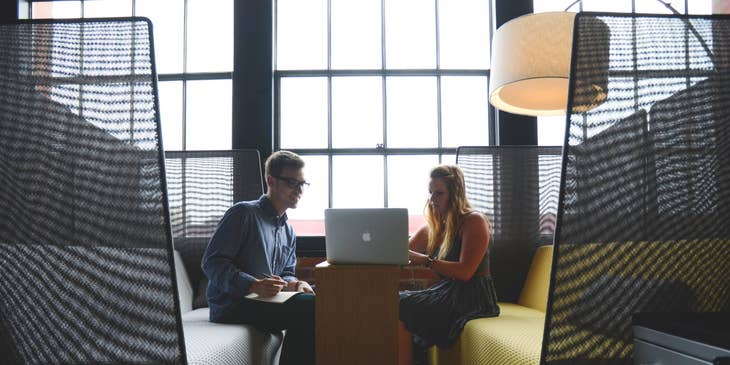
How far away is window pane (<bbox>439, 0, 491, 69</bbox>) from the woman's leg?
166cm

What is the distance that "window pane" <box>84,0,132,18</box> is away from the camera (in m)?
3.59

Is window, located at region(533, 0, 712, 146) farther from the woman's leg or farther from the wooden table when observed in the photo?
the wooden table

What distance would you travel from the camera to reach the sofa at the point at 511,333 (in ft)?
5.69

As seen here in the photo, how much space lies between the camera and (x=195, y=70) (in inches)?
136

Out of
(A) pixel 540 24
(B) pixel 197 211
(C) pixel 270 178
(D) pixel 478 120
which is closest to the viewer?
(A) pixel 540 24

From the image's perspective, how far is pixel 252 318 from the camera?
2.18 m

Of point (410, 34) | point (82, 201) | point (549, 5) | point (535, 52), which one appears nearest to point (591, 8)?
point (549, 5)

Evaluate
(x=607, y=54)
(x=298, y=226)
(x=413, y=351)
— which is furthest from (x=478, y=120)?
(x=607, y=54)

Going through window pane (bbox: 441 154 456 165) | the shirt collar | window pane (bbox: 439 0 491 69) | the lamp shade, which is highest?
window pane (bbox: 439 0 491 69)

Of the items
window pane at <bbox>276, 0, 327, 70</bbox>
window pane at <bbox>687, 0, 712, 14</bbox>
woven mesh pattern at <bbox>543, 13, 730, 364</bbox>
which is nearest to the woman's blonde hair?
window pane at <bbox>276, 0, 327, 70</bbox>

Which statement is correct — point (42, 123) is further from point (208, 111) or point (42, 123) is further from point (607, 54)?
point (208, 111)

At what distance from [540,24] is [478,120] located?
1.33 m

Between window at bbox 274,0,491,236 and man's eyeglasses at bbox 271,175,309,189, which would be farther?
window at bbox 274,0,491,236

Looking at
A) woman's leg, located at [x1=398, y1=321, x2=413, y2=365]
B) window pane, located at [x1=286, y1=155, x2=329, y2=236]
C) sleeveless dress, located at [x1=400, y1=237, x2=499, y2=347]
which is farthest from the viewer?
window pane, located at [x1=286, y1=155, x2=329, y2=236]
